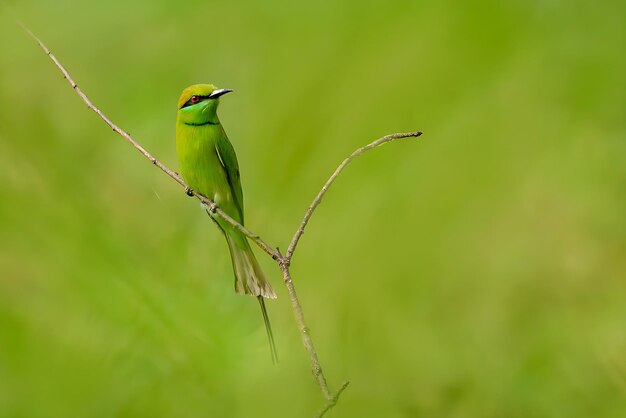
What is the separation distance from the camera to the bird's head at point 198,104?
0.65 meters

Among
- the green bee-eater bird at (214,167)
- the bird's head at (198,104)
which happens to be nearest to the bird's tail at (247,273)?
the green bee-eater bird at (214,167)

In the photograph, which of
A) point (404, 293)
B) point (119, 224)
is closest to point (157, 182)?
point (119, 224)

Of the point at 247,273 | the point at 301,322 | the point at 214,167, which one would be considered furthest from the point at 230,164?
the point at 301,322

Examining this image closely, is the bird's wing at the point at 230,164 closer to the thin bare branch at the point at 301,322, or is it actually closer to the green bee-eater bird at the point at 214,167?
the green bee-eater bird at the point at 214,167

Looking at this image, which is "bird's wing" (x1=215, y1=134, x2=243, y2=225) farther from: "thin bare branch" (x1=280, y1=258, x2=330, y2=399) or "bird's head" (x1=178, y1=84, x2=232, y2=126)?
"thin bare branch" (x1=280, y1=258, x2=330, y2=399)

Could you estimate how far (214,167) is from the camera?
27.8 inches

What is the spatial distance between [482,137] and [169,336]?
0.44 m

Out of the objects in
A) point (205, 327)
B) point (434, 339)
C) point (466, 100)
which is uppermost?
point (466, 100)

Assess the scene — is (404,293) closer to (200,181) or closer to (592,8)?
(200,181)

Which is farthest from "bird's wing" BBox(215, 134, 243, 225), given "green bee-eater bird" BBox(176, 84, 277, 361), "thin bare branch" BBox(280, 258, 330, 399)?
"thin bare branch" BBox(280, 258, 330, 399)

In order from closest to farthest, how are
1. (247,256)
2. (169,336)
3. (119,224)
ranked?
(247,256) → (169,336) → (119,224)

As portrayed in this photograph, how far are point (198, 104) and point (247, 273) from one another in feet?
0.50

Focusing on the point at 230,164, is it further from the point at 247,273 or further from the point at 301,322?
the point at 301,322

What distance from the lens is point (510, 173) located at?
35.6 inches
